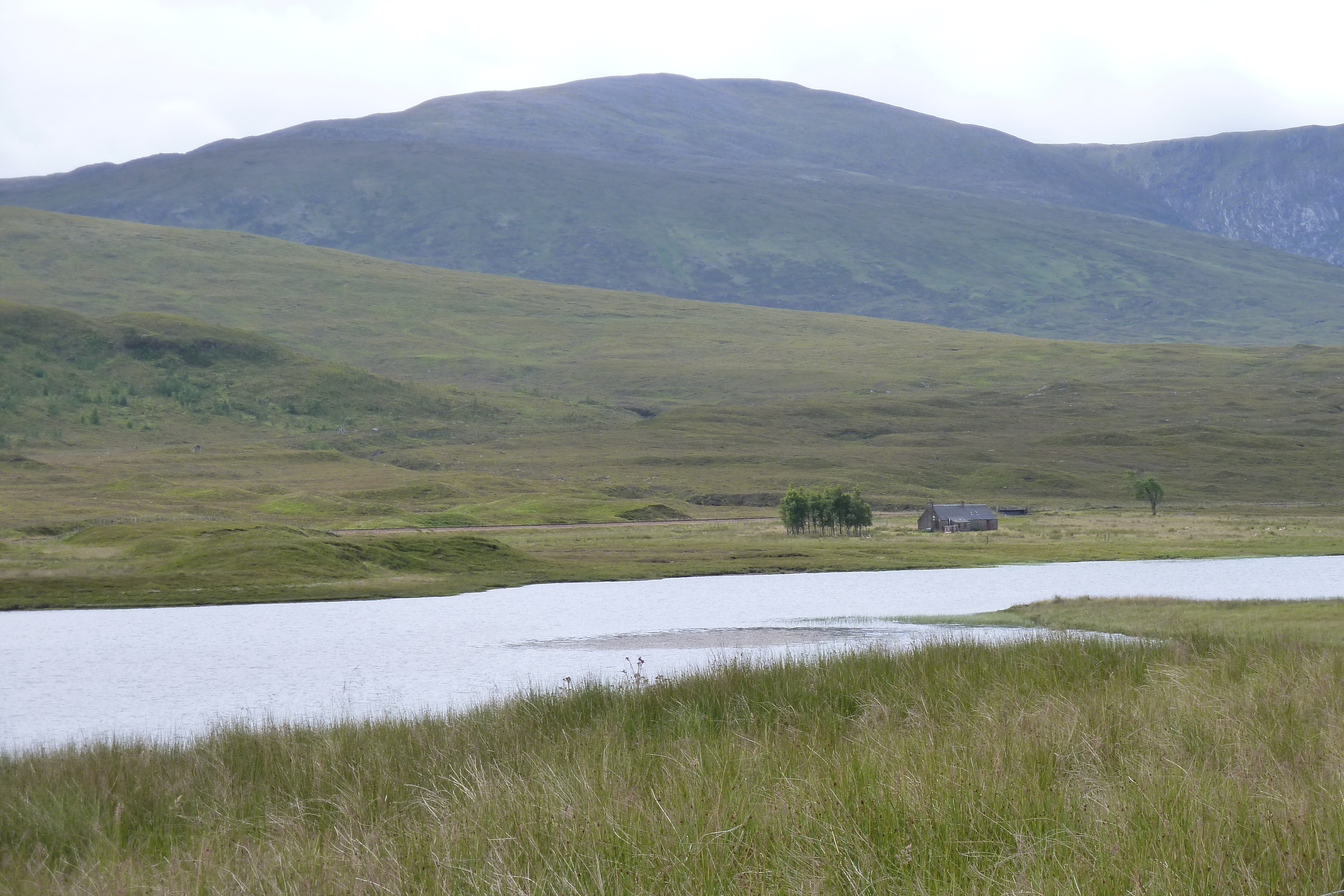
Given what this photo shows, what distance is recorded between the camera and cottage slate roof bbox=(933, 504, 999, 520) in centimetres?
8981

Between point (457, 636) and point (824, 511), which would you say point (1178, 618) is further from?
point (824, 511)

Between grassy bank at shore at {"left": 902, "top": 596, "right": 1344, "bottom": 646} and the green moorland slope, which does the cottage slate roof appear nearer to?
the green moorland slope

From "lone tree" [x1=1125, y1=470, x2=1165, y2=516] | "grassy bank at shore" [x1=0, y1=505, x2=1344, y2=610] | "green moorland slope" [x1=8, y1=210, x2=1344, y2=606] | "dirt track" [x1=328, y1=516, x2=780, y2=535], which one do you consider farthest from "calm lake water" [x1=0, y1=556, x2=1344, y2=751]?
"lone tree" [x1=1125, y1=470, x2=1165, y2=516]

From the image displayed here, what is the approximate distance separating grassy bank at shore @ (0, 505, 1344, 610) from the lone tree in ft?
69.8

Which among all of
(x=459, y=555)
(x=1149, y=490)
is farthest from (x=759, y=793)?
(x=1149, y=490)

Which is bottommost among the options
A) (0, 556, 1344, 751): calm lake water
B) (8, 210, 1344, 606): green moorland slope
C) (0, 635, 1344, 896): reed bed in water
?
(8, 210, 1344, 606): green moorland slope

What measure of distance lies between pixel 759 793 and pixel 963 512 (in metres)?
83.6

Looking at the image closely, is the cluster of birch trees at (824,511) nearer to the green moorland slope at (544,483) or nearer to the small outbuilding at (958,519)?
the green moorland slope at (544,483)

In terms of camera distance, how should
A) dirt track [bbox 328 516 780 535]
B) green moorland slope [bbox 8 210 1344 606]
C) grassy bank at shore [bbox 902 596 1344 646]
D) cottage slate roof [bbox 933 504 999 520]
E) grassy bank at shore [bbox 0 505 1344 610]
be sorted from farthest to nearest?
cottage slate roof [bbox 933 504 999 520]
dirt track [bbox 328 516 780 535]
green moorland slope [bbox 8 210 1344 606]
grassy bank at shore [bbox 0 505 1344 610]
grassy bank at shore [bbox 902 596 1344 646]

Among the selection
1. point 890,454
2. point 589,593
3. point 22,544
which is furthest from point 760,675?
point 890,454

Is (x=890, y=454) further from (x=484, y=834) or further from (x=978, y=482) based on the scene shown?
(x=484, y=834)

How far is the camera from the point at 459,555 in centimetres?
6084

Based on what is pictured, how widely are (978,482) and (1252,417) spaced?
7423 cm

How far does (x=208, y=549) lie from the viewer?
57281 mm
